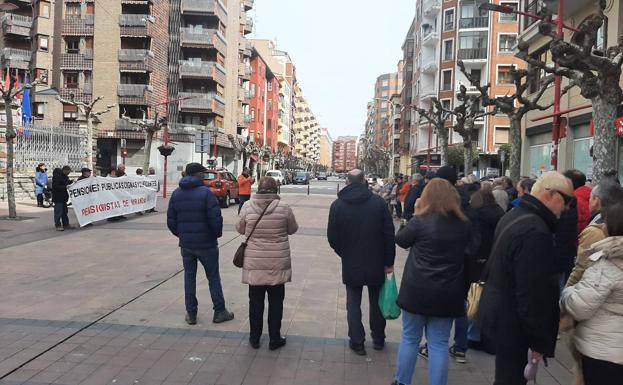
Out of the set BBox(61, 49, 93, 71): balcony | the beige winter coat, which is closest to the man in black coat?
the beige winter coat

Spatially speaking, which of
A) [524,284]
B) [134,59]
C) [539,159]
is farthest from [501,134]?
[524,284]

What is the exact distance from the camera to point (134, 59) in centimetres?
4456

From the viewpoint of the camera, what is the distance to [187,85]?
51.7 metres

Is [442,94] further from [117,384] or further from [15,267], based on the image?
[117,384]

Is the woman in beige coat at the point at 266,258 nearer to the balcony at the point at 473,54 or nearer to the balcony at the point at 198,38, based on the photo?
the balcony at the point at 198,38

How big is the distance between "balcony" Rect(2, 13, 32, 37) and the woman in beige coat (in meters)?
49.4

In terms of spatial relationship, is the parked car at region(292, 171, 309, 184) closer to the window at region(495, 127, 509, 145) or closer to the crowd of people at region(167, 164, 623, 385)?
the window at region(495, 127, 509, 145)

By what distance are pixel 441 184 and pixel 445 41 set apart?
53.8m

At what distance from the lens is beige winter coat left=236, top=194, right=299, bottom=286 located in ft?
16.6

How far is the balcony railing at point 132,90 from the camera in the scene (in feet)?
146

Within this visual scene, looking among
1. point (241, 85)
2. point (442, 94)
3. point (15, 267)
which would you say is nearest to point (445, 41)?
point (442, 94)

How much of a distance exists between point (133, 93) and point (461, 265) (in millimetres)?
44633

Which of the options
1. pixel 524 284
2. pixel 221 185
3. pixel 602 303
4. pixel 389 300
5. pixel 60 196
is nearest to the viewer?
pixel 602 303

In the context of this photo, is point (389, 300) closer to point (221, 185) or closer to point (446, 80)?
point (221, 185)
